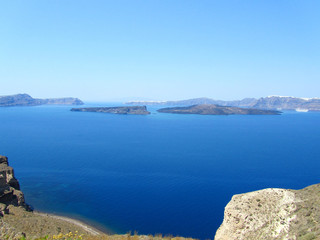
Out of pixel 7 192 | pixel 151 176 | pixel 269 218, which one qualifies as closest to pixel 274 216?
pixel 269 218

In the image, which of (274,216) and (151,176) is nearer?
(274,216)

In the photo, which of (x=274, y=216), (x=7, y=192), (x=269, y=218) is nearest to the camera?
(x=274, y=216)

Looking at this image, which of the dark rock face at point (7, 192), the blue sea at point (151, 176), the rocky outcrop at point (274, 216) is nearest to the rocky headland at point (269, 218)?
the rocky outcrop at point (274, 216)

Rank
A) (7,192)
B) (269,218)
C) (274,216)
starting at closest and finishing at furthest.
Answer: (274,216) < (269,218) < (7,192)

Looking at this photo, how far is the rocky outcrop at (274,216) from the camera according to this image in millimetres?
16350

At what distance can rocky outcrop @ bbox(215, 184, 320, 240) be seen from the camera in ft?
53.6

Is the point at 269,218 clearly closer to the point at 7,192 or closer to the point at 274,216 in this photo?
the point at 274,216

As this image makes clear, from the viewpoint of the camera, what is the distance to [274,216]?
707 inches

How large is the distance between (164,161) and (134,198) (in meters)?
31.3

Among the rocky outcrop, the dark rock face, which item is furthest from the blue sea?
the rocky outcrop

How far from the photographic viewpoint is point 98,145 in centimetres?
10944

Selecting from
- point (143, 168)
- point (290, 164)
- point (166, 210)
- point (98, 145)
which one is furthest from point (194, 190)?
point (98, 145)

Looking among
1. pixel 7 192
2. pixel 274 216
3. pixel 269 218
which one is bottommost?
pixel 7 192

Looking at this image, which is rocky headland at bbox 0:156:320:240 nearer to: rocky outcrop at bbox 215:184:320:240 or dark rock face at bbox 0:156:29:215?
rocky outcrop at bbox 215:184:320:240
